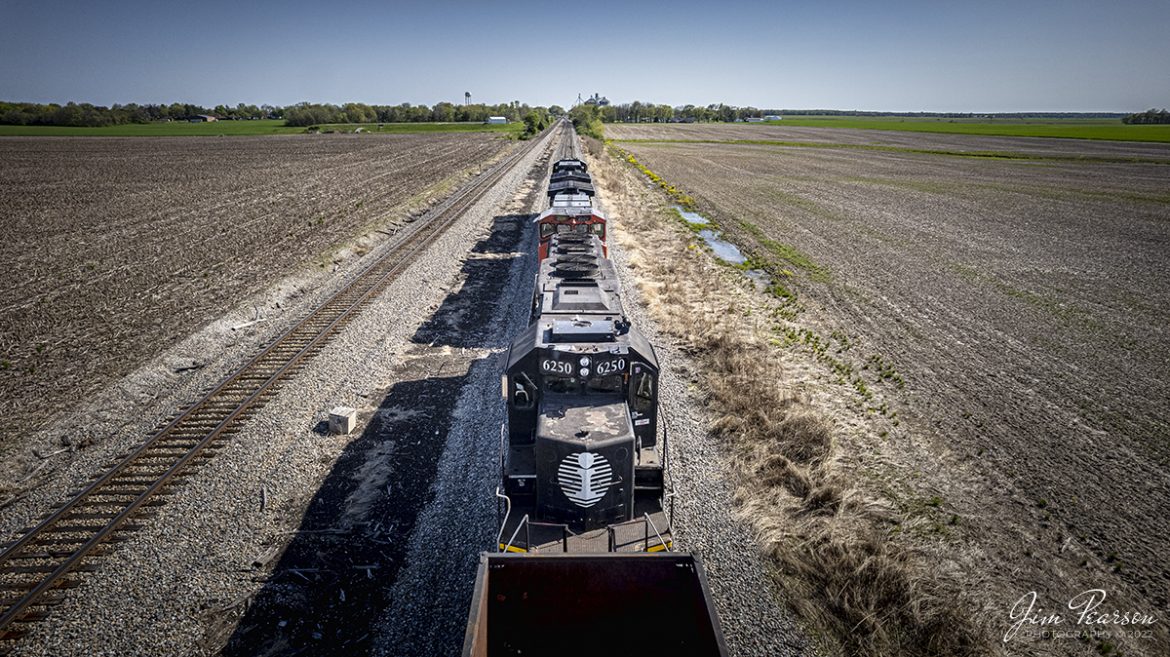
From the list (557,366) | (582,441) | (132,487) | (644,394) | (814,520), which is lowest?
(814,520)

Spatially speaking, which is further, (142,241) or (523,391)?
(142,241)

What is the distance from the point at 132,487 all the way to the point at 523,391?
791cm

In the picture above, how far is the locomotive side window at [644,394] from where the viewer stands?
357 inches

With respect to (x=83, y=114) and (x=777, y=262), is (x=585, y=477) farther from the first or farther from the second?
(x=83, y=114)

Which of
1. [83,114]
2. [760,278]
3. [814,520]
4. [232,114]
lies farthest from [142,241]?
[232,114]

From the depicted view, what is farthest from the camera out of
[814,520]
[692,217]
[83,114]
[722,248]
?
[83,114]

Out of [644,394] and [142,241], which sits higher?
[142,241]

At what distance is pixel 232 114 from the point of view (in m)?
186

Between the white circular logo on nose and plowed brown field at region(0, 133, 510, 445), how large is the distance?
12.5m

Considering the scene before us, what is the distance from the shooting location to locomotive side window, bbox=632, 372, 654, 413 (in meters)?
9.07

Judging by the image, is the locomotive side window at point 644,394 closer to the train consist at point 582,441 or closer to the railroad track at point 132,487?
the train consist at point 582,441

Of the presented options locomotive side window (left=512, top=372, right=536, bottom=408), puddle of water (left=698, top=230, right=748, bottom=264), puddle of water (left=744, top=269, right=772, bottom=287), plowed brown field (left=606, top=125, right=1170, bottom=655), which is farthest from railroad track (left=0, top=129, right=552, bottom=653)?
puddle of water (left=698, top=230, right=748, bottom=264)

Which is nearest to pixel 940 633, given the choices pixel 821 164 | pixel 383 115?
pixel 821 164

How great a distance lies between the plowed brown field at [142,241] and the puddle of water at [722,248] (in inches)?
754
